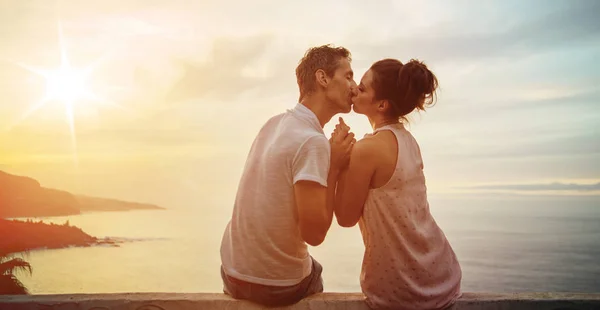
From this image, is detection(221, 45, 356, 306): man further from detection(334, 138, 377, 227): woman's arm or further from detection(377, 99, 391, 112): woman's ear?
detection(377, 99, 391, 112): woman's ear

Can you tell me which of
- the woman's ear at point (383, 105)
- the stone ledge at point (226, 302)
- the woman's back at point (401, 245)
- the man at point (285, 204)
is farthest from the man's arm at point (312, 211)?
the woman's ear at point (383, 105)

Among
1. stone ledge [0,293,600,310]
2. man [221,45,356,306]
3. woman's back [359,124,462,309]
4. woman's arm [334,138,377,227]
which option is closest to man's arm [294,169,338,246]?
man [221,45,356,306]

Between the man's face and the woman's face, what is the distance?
0.14 feet

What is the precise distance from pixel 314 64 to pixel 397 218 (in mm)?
959

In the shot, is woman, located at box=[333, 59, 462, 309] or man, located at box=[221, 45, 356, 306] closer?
man, located at box=[221, 45, 356, 306]

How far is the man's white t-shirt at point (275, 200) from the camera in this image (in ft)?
7.98

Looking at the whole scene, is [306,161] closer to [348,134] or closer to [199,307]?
[348,134]

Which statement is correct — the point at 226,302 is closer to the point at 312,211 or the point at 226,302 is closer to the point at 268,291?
the point at 268,291

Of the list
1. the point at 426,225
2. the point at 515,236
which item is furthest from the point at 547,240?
the point at 426,225

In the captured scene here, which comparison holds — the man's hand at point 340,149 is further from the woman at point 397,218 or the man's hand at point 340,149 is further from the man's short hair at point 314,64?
the man's short hair at point 314,64

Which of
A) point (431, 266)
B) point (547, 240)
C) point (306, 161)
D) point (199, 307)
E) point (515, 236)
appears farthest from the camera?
point (515, 236)

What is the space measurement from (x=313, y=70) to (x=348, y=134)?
0.44 meters

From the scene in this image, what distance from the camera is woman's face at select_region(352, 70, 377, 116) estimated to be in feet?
9.23

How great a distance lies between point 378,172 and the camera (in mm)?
2609
